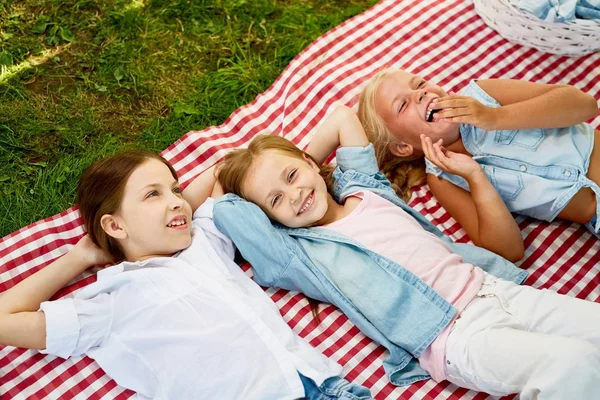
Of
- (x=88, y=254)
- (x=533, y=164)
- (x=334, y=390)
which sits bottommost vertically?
(x=334, y=390)

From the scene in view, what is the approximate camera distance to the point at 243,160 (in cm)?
295

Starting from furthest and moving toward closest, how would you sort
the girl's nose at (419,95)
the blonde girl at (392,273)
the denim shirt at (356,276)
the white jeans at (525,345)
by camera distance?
the girl's nose at (419,95) → the denim shirt at (356,276) → the blonde girl at (392,273) → the white jeans at (525,345)

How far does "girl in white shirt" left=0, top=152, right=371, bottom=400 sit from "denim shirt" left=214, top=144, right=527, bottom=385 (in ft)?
0.50

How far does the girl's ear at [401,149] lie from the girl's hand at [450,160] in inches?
7.4

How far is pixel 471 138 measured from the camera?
322 centimetres

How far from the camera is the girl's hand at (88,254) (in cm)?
286

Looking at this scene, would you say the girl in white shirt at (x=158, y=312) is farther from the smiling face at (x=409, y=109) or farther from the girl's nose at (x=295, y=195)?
the smiling face at (x=409, y=109)

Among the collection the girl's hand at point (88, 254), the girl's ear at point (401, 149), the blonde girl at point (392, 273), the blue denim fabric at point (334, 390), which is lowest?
the blue denim fabric at point (334, 390)

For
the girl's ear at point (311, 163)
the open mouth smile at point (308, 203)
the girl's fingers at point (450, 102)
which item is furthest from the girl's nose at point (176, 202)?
the girl's fingers at point (450, 102)

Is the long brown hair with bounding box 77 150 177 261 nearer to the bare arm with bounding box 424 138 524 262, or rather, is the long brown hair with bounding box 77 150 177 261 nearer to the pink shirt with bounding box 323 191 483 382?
the pink shirt with bounding box 323 191 483 382

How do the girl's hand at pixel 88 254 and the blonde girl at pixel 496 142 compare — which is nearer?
the girl's hand at pixel 88 254

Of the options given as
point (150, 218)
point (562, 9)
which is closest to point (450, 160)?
point (562, 9)

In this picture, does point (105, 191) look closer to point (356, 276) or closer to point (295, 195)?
point (295, 195)

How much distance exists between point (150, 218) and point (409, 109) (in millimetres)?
1309
